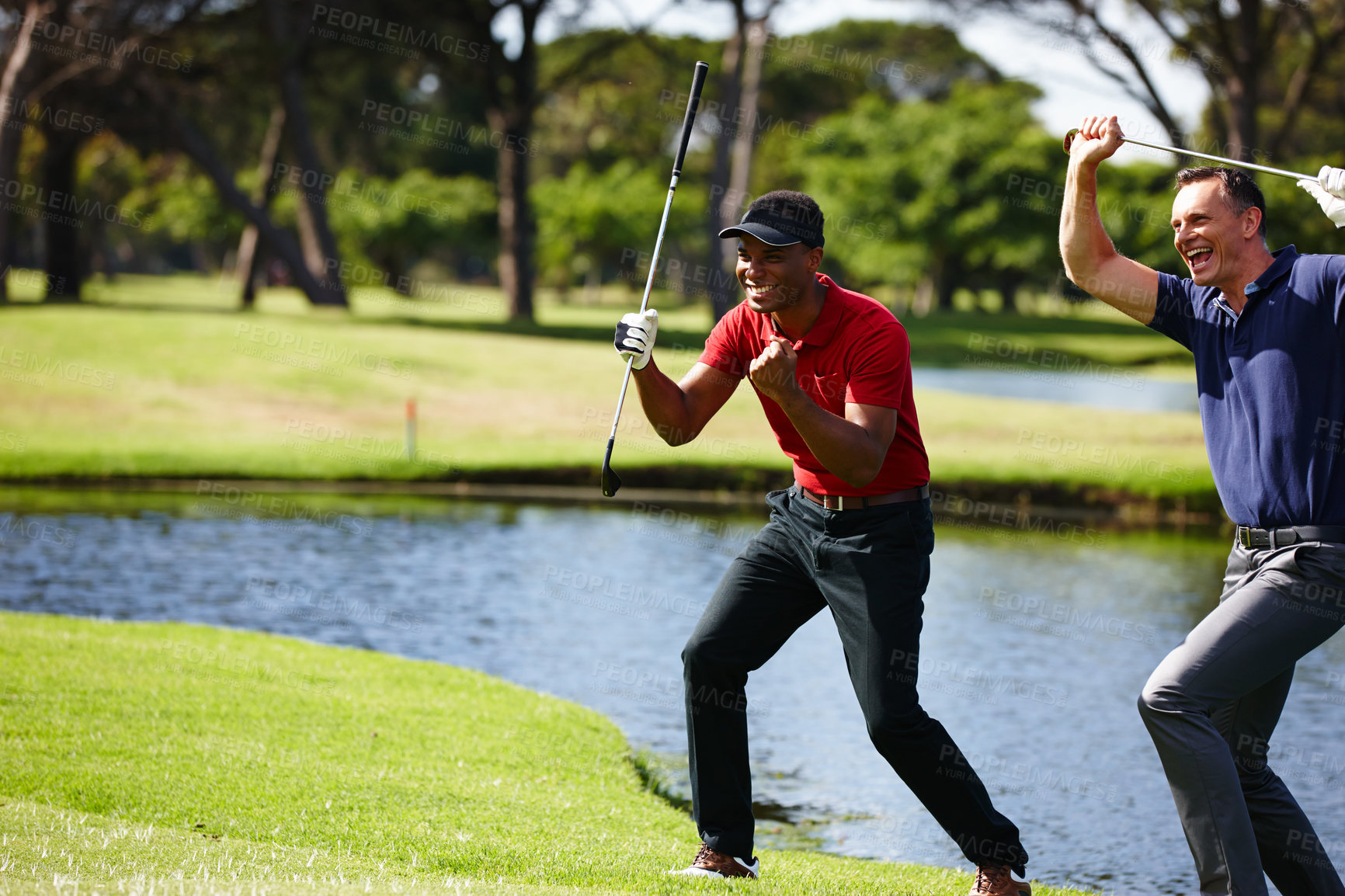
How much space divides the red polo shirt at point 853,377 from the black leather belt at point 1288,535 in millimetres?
996

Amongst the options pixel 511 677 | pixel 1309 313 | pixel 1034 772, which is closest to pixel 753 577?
pixel 1309 313


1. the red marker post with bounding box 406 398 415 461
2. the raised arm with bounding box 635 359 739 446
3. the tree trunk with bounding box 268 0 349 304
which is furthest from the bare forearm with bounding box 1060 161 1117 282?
the tree trunk with bounding box 268 0 349 304

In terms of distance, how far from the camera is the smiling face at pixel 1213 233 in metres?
4.42

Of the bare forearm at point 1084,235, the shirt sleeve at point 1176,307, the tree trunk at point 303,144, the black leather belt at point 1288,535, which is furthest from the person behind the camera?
the tree trunk at point 303,144

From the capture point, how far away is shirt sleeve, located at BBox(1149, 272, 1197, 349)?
15.0 feet

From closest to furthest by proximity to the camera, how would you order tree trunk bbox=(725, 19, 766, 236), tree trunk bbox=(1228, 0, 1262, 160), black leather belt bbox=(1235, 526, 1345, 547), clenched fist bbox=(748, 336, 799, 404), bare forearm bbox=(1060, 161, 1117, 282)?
black leather belt bbox=(1235, 526, 1345, 547) < clenched fist bbox=(748, 336, 799, 404) < bare forearm bbox=(1060, 161, 1117, 282) < tree trunk bbox=(1228, 0, 1262, 160) < tree trunk bbox=(725, 19, 766, 236)

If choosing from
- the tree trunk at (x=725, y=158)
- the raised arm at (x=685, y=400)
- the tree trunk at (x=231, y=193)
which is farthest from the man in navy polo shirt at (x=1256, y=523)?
the tree trunk at (x=231, y=193)

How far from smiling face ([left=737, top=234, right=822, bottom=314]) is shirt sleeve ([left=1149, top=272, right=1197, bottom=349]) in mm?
1099

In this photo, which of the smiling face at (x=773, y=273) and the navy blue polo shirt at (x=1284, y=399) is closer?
the navy blue polo shirt at (x=1284, y=399)

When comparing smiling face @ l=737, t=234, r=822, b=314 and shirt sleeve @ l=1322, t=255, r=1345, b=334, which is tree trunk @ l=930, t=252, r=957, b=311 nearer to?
smiling face @ l=737, t=234, r=822, b=314

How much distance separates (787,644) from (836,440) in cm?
691

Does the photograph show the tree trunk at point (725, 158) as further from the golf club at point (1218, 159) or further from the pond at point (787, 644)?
the golf club at point (1218, 159)

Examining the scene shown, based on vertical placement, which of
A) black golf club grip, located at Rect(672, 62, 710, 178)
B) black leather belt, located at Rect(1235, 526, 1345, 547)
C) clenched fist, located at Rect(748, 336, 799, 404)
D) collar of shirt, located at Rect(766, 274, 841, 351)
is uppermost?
black golf club grip, located at Rect(672, 62, 710, 178)

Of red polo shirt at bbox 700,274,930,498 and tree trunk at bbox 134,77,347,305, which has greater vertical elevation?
tree trunk at bbox 134,77,347,305
